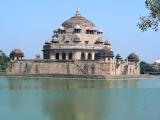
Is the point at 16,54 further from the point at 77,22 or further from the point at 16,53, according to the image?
the point at 77,22

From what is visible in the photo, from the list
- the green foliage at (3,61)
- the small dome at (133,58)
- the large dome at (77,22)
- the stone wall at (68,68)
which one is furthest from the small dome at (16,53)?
the small dome at (133,58)

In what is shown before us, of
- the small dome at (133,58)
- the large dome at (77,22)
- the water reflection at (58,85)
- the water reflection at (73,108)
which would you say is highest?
the large dome at (77,22)

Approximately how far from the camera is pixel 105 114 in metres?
17.4

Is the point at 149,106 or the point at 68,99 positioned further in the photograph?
the point at 68,99

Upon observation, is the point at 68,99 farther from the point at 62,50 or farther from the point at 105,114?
the point at 62,50

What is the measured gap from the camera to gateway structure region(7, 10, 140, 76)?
5288cm

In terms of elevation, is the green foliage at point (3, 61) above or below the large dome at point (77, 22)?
below

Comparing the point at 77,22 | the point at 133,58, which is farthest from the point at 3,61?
the point at 133,58

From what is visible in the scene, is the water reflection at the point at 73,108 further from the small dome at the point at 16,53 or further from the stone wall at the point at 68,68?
the small dome at the point at 16,53

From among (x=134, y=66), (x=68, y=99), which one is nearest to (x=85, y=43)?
(x=134, y=66)

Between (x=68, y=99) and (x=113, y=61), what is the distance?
31.2 metres

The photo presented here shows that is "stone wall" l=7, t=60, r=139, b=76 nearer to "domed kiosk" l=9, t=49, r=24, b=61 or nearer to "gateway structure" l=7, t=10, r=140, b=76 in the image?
"gateway structure" l=7, t=10, r=140, b=76

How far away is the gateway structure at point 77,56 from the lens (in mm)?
52875

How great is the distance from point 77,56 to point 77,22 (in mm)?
4682
